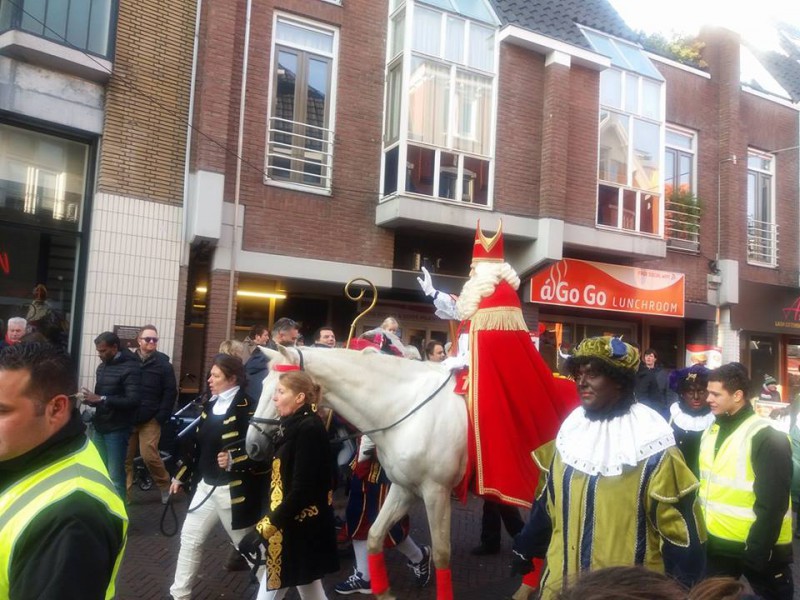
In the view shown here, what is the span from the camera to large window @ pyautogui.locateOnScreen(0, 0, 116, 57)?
367 inches

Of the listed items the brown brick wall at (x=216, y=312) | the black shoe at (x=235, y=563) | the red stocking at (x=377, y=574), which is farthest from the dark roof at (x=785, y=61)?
the black shoe at (x=235, y=563)

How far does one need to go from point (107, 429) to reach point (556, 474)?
559cm

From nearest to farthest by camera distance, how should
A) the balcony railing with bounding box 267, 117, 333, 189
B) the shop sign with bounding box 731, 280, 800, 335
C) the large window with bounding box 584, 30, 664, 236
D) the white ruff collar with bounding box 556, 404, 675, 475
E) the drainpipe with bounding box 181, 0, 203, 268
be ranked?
1. the white ruff collar with bounding box 556, 404, 675, 475
2. the drainpipe with bounding box 181, 0, 203, 268
3. the balcony railing with bounding box 267, 117, 333, 189
4. the large window with bounding box 584, 30, 664, 236
5. the shop sign with bounding box 731, 280, 800, 335

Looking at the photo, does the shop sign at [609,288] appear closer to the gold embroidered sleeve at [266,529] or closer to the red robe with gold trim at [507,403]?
the red robe with gold trim at [507,403]

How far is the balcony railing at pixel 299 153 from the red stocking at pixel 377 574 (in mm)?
7805

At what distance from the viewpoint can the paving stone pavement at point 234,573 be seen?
5145 millimetres

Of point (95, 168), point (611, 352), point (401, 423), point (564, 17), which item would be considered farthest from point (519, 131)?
point (611, 352)

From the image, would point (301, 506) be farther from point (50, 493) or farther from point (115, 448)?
point (115, 448)

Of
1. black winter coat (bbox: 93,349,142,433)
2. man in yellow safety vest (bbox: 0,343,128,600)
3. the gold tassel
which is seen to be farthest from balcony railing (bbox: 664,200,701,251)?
man in yellow safety vest (bbox: 0,343,128,600)

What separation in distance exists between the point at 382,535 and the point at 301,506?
109 cm

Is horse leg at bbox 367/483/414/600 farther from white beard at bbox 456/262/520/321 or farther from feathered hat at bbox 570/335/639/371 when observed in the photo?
feathered hat at bbox 570/335/639/371

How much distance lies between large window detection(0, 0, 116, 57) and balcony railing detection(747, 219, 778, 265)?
14773 millimetres

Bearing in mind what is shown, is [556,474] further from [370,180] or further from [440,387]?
[370,180]

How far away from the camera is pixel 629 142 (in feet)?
46.6
